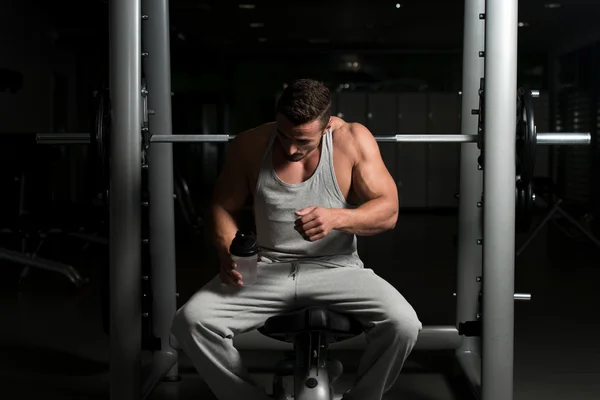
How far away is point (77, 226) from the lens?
14.1 feet

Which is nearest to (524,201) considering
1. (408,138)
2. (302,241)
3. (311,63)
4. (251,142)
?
(408,138)

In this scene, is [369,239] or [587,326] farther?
[369,239]

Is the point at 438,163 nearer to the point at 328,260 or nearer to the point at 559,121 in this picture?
the point at 559,121

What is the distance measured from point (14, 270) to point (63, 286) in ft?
2.66

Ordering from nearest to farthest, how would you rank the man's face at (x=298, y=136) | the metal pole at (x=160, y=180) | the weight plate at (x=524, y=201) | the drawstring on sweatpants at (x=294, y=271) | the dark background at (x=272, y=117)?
the man's face at (x=298, y=136) < the drawstring on sweatpants at (x=294, y=271) < the weight plate at (x=524, y=201) < the metal pole at (x=160, y=180) < the dark background at (x=272, y=117)

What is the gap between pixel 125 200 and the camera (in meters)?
1.93

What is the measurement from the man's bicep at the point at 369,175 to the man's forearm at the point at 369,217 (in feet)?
0.09

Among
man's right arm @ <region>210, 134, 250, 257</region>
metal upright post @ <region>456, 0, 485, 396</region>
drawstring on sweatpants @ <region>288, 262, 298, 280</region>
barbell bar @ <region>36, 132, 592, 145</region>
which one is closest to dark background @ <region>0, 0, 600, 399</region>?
barbell bar @ <region>36, 132, 592, 145</region>

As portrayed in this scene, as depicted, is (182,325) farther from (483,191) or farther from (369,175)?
(483,191)

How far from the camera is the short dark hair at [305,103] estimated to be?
1.71 m

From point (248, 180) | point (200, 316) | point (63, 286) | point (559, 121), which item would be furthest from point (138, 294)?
point (559, 121)

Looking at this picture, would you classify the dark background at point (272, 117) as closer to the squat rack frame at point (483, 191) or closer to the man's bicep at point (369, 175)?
the squat rack frame at point (483, 191)

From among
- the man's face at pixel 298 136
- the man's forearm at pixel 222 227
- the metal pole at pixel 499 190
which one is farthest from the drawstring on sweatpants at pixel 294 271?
the metal pole at pixel 499 190

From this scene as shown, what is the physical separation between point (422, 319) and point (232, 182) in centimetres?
176
